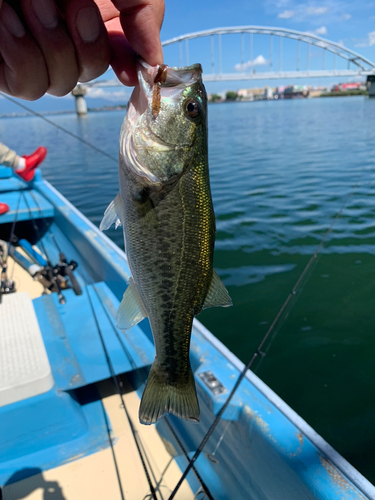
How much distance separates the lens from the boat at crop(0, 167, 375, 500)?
2145 mm

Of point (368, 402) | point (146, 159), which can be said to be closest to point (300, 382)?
point (368, 402)

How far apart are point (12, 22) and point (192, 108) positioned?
71cm

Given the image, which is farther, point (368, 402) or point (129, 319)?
point (368, 402)

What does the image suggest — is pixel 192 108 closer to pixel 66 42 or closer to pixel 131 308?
pixel 66 42

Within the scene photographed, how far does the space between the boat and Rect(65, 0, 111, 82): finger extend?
6.79 ft

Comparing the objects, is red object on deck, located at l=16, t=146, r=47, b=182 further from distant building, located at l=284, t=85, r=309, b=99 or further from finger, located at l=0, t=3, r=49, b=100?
distant building, located at l=284, t=85, r=309, b=99

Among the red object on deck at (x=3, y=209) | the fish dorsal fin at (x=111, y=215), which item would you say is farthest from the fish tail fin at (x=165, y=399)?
the red object on deck at (x=3, y=209)

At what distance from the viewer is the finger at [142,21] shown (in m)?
1.25

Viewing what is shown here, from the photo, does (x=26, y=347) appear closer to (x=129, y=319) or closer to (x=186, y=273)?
(x=129, y=319)

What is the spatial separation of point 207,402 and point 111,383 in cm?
145

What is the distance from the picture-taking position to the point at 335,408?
3996 millimetres

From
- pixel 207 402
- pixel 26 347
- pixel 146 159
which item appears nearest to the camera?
pixel 146 159

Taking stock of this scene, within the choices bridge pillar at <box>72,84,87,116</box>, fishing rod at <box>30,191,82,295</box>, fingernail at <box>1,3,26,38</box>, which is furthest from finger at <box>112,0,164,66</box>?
bridge pillar at <box>72,84,87,116</box>

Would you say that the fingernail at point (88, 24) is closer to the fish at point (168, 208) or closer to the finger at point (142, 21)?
the finger at point (142, 21)
